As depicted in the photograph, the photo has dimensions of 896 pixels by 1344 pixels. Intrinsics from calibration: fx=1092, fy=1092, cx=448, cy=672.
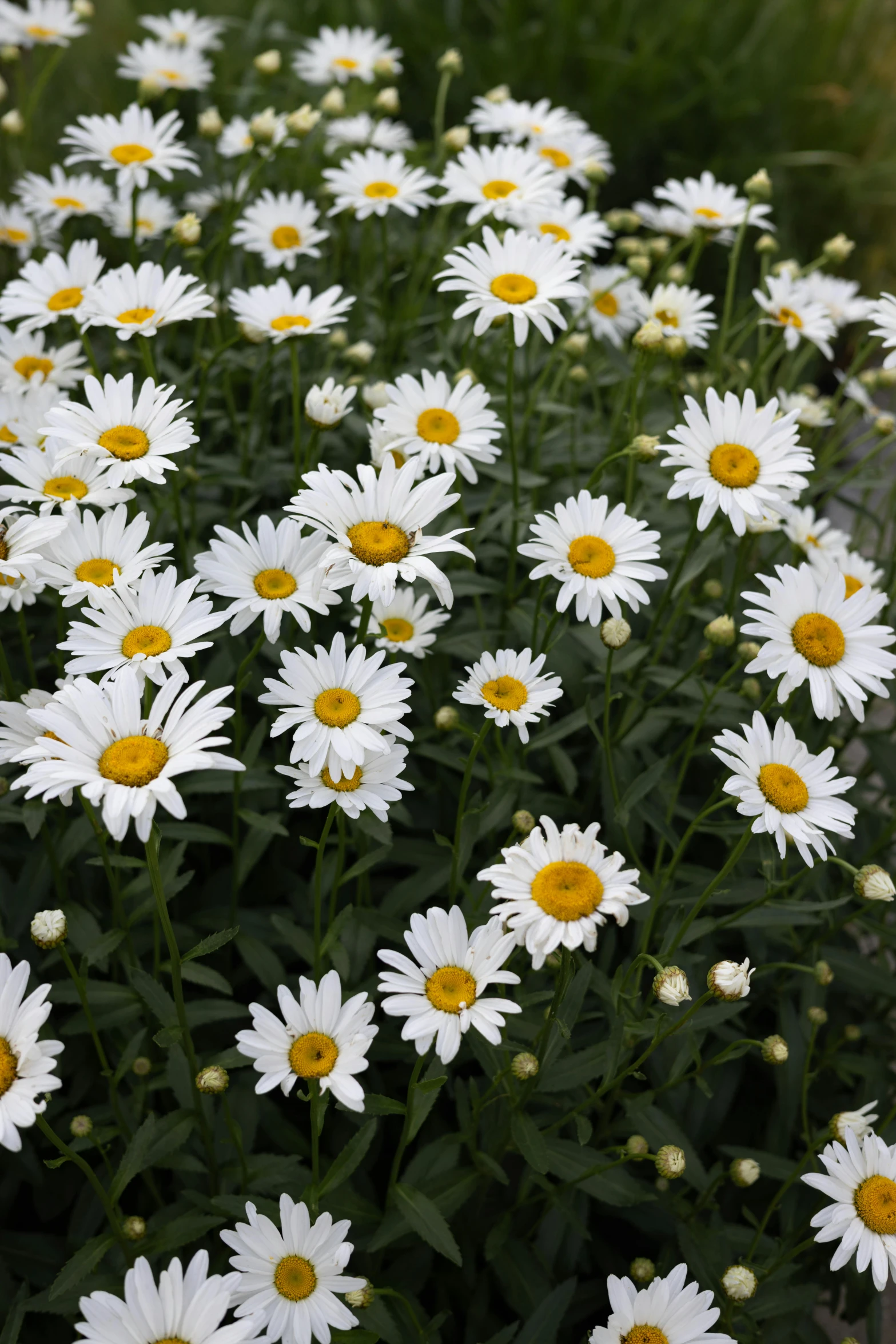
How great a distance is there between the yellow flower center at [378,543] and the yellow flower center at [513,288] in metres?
0.83

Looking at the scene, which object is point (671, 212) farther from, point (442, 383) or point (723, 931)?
point (723, 931)

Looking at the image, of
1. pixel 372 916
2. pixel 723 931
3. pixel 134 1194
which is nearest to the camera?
pixel 372 916

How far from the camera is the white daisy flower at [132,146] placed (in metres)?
3.13

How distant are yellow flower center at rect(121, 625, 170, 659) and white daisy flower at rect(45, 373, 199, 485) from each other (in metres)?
0.35

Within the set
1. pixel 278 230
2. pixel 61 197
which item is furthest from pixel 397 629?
pixel 61 197

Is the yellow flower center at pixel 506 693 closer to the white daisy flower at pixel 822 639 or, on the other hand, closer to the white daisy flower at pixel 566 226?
the white daisy flower at pixel 822 639

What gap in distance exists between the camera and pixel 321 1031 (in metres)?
1.81

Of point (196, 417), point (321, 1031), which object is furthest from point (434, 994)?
point (196, 417)

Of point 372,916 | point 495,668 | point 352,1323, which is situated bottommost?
point 352,1323

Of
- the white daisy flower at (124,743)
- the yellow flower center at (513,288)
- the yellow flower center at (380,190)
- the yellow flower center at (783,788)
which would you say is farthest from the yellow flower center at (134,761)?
the yellow flower center at (380,190)

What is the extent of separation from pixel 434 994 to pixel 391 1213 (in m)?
0.61

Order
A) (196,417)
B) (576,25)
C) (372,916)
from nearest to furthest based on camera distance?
1. (372,916)
2. (196,417)
3. (576,25)

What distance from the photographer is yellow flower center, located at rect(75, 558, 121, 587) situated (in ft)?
6.88

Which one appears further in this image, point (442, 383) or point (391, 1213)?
point (442, 383)
